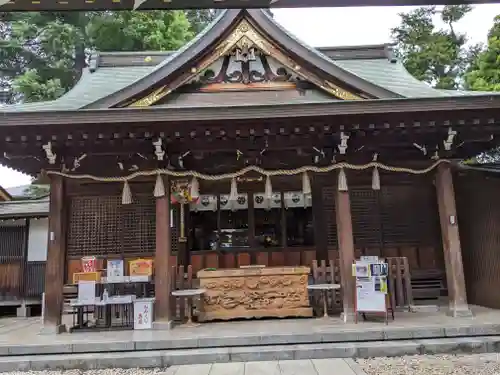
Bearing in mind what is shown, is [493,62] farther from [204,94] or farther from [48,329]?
[48,329]

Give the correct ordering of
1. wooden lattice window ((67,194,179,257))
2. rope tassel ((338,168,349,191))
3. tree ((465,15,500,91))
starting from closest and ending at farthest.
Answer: rope tassel ((338,168,349,191)) < wooden lattice window ((67,194,179,257)) < tree ((465,15,500,91))

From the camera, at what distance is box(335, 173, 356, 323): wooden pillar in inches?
290

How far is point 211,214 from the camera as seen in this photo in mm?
10156

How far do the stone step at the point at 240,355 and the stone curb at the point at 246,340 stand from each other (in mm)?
154

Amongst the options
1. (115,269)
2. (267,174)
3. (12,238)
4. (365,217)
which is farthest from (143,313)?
(12,238)

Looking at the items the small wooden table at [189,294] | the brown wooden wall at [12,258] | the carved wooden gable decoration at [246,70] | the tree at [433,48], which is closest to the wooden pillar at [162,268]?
the small wooden table at [189,294]

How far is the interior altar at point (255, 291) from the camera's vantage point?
7867mm

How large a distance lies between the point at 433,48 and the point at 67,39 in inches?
751

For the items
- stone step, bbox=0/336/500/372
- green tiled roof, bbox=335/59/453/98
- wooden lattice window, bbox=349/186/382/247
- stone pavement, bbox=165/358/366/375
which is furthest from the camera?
wooden lattice window, bbox=349/186/382/247

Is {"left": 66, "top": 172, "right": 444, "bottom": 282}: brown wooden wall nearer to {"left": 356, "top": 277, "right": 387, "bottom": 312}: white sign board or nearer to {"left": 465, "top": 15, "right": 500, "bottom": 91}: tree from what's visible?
{"left": 356, "top": 277, "right": 387, "bottom": 312}: white sign board

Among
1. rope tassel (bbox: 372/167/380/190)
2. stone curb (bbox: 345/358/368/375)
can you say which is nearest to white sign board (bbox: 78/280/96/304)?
stone curb (bbox: 345/358/368/375)

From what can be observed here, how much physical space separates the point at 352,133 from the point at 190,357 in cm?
482

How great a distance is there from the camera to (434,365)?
546 centimetres

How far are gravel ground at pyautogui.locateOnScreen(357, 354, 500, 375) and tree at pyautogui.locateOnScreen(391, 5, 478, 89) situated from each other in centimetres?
1870
